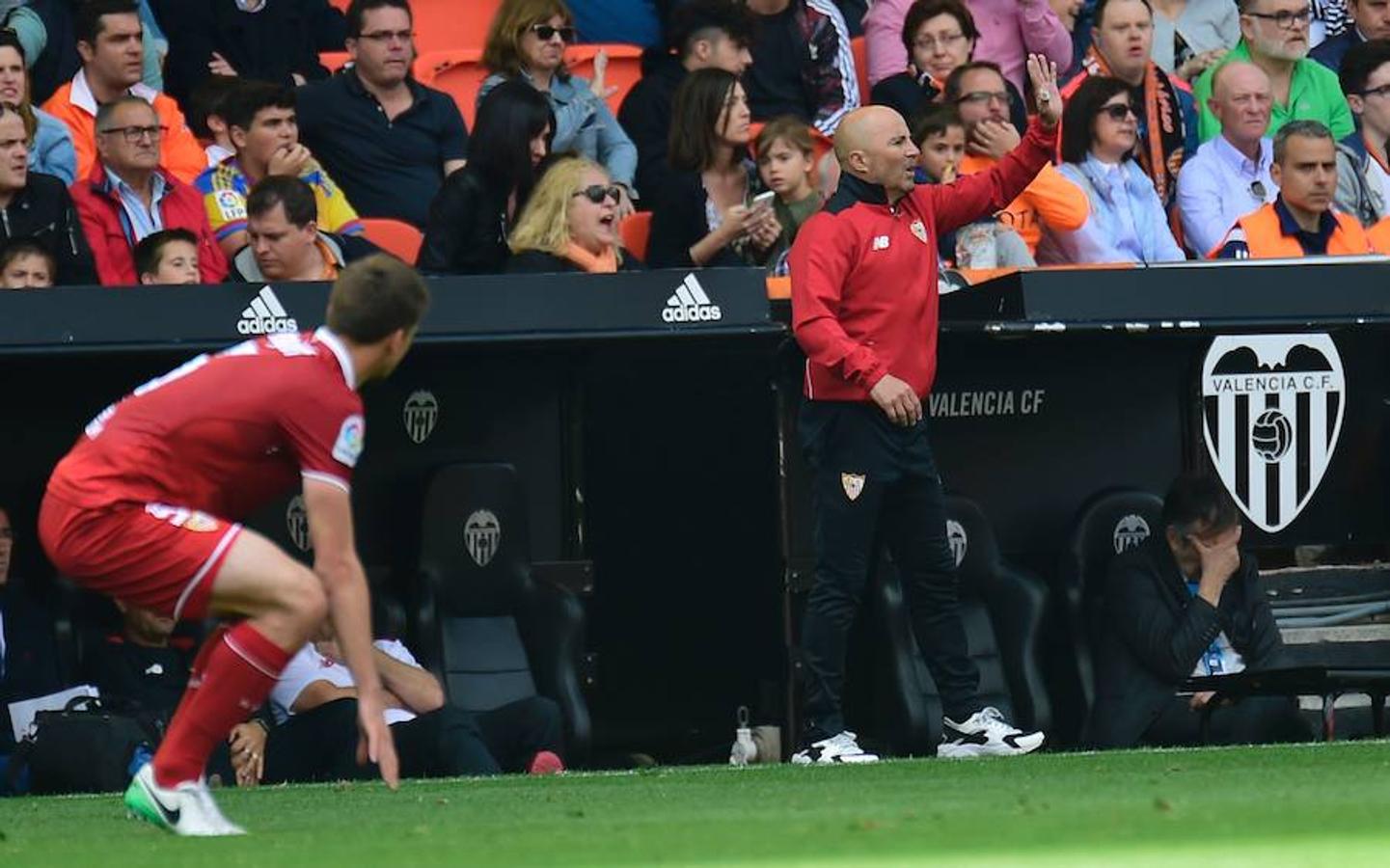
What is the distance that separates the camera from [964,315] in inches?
416

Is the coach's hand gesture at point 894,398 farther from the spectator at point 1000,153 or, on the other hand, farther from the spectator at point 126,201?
the spectator at point 126,201

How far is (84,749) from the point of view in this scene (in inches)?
370

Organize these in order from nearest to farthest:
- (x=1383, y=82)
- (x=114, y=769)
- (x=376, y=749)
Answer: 1. (x=376, y=749)
2. (x=114, y=769)
3. (x=1383, y=82)

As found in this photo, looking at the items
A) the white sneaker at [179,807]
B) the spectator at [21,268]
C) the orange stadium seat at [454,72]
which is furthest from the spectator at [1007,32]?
the white sneaker at [179,807]

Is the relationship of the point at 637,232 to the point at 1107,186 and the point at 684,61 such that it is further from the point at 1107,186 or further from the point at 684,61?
the point at 1107,186

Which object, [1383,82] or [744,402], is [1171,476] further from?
[1383,82]

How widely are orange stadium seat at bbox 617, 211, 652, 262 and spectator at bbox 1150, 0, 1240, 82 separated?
12.6 feet

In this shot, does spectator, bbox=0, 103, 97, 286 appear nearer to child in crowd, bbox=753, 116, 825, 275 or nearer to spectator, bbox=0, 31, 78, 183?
spectator, bbox=0, 31, 78, 183

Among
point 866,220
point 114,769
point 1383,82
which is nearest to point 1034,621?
point 866,220

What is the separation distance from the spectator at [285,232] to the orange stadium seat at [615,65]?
10.4ft

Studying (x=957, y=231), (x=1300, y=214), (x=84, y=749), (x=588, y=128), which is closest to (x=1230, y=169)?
(x=1300, y=214)

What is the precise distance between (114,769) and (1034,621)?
3.51 m

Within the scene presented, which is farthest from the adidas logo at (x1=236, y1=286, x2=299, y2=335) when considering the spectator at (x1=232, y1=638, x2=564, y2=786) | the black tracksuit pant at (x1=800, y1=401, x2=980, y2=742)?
the black tracksuit pant at (x1=800, y1=401, x2=980, y2=742)

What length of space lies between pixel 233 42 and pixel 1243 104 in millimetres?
4630
